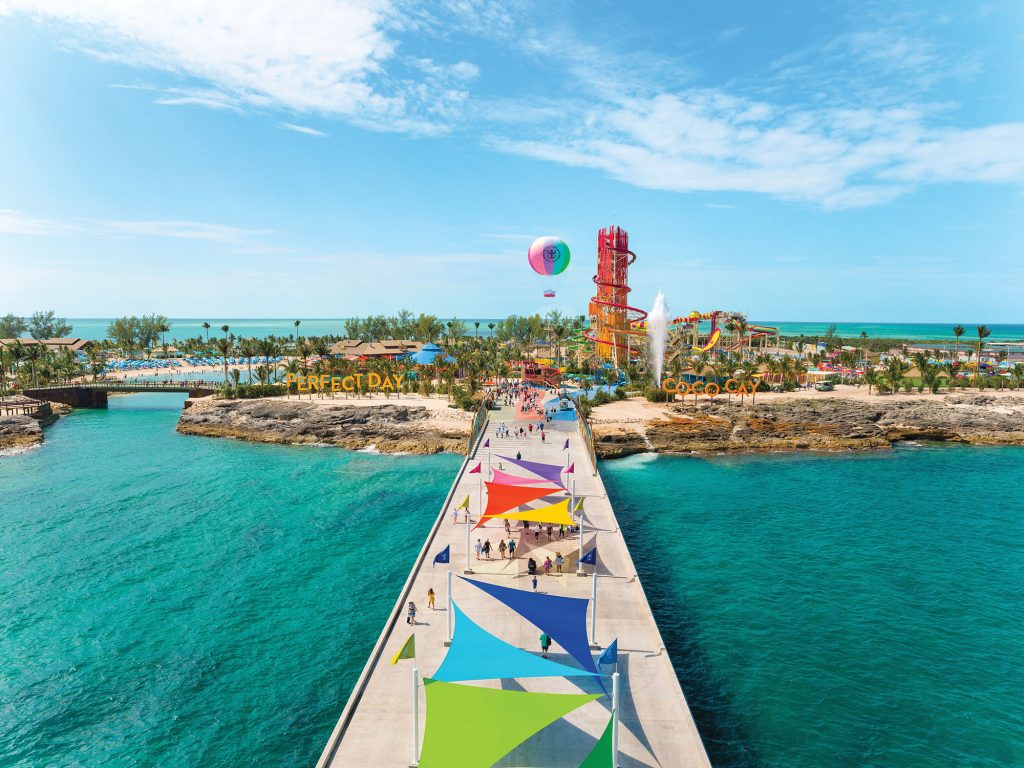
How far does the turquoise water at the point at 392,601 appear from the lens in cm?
1923

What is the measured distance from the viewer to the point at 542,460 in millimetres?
43031

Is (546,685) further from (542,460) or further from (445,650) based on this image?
(542,460)

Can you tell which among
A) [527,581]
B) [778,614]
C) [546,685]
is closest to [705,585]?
[778,614]

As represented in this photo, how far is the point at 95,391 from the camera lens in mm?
87375

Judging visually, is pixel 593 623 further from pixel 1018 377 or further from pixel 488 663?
pixel 1018 377

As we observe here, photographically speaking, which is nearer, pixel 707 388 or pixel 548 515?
pixel 548 515

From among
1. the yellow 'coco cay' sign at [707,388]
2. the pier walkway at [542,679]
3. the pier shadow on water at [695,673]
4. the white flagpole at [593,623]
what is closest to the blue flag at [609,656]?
the pier walkway at [542,679]

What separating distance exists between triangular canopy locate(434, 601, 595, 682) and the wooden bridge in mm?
79287

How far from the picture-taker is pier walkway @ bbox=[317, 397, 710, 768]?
1480 cm

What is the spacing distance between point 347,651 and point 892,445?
6235cm

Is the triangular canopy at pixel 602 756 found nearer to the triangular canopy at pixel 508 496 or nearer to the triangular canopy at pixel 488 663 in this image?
the triangular canopy at pixel 488 663

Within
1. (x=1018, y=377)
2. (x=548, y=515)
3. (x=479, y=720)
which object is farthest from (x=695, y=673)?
(x=1018, y=377)

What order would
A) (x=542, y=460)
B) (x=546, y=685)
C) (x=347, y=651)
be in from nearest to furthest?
(x=546, y=685) < (x=347, y=651) < (x=542, y=460)

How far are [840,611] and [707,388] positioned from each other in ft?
178
